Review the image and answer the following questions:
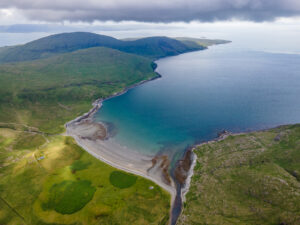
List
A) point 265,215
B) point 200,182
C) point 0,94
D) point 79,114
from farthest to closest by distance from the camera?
point 0,94, point 79,114, point 200,182, point 265,215

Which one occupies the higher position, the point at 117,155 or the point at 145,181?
the point at 145,181

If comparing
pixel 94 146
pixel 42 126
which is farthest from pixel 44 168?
pixel 42 126

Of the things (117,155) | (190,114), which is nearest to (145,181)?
(117,155)

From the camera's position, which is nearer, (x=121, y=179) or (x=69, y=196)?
(x=69, y=196)

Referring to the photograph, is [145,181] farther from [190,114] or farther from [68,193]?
[190,114]

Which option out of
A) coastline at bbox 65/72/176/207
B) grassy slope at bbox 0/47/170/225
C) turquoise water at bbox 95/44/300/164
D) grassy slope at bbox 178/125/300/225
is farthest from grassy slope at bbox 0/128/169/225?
turquoise water at bbox 95/44/300/164

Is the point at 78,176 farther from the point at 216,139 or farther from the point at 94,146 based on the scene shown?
the point at 216,139

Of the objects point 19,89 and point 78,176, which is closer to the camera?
point 78,176

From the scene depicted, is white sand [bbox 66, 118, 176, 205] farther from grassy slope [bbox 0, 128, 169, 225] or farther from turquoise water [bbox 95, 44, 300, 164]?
turquoise water [bbox 95, 44, 300, 164]
